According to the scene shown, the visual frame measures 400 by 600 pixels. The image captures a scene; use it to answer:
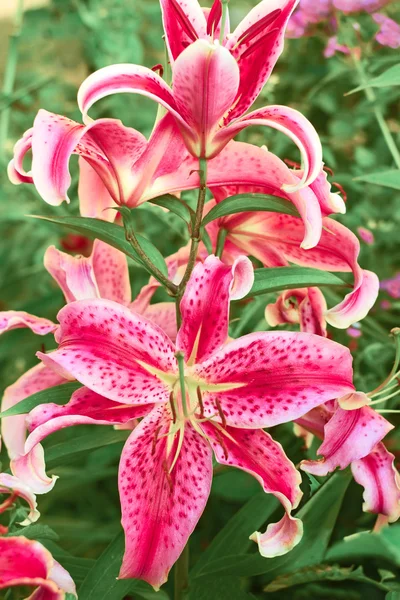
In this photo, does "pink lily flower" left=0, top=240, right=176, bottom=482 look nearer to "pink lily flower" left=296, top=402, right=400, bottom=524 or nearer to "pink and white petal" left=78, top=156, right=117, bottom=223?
"pink and white petal" left=78, top=156, right=117, bottom=223

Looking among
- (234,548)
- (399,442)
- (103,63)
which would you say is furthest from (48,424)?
(103,63)

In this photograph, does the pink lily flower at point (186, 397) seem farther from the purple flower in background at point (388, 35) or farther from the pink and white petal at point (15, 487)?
the purple flower in background at point (388, 35)

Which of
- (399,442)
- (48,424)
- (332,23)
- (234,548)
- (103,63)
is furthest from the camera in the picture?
(103,63)

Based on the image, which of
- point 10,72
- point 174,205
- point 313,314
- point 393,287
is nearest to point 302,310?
point 313,314

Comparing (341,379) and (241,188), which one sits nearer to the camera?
(341,379)

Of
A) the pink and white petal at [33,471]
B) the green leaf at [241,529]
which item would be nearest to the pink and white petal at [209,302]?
the pink and white petal at [33,471]

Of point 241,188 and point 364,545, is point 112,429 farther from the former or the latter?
point 364,545
